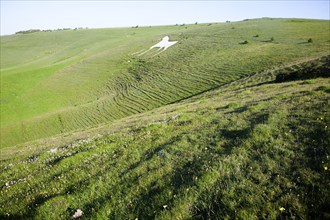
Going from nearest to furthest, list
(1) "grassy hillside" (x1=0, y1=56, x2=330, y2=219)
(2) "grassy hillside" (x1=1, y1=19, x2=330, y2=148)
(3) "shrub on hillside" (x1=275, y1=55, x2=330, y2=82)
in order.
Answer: (1) "grassy hillside" (x1=0, y1=56, x2=330, y2=219) → (3) "shrub on hillside" (x1=275, y1=55, x2=330, y2=82) → (2) "grassy hillside" (x1=1, y1=19, x2=330, y2=148)

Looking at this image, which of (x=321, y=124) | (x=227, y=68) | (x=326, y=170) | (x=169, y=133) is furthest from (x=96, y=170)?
(x=227, y=68)

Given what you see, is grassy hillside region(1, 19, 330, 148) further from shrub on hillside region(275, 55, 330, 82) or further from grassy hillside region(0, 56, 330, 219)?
grassy hillside region(0, 56, 330, 219)

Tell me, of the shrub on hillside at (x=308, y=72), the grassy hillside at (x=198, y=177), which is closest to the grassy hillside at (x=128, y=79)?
the shrub on hillside at (x=308, y=72)

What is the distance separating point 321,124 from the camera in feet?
34.5

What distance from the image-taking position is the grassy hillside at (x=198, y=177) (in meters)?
6.84

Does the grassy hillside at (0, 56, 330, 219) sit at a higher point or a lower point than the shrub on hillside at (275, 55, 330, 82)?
lower

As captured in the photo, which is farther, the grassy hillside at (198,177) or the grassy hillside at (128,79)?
the grassy hillside at (128,79)

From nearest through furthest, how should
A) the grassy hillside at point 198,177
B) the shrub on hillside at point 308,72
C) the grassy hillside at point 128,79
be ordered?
the grassy hillside at point 198,177, the shrub on hillside at point 308,72, the grassy hillside at point 128,79

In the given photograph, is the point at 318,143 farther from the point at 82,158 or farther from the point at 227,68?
the point at 227,68

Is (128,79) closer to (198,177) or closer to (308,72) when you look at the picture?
(308,72)

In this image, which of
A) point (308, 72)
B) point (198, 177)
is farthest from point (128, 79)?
point (198, 177)

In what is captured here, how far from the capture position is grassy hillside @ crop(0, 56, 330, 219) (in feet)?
22.4

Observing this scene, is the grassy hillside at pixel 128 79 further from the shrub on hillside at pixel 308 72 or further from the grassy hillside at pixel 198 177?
the grassy hillside at pixel 198 177

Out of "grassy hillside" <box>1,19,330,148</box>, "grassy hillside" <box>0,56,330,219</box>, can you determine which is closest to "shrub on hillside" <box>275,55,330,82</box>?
"grassy hillside" <box>1,19,330,148</box>
